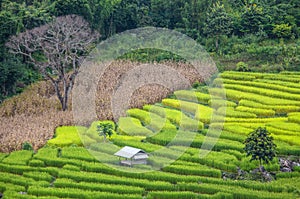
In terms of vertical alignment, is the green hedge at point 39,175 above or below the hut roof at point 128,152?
below

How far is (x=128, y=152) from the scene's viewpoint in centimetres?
2569

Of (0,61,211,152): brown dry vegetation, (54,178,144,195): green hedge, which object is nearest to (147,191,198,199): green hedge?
(54,178,144,195): green hedge

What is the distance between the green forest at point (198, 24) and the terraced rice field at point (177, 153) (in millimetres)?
5501

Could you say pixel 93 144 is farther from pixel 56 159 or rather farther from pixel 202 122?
pixel 202 122

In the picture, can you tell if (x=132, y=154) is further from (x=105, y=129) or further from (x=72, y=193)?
(x=105, y=129)

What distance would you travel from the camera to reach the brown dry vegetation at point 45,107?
29.7m

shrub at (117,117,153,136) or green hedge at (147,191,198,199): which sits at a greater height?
shrub at (117,117,153,136)

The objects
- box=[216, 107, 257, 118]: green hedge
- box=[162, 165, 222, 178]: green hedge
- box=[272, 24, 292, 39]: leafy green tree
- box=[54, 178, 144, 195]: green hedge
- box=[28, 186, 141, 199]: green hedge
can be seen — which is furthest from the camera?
box=[272, 24, 292, 39]: leafy green tree

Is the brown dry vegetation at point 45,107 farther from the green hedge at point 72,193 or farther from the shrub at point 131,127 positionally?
the green hedge at point 72,193

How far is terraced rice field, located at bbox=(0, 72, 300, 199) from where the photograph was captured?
23.6m

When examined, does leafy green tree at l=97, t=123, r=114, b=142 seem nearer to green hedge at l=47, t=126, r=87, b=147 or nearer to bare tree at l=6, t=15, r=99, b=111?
green hedge at l=47, t=126, r=87, b=147

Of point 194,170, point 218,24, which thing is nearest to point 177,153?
point 194,170

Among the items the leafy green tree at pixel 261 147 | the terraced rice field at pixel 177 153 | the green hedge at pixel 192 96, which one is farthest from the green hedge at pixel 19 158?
the green hedge at pixel 192 96

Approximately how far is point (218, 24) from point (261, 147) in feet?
68.8
